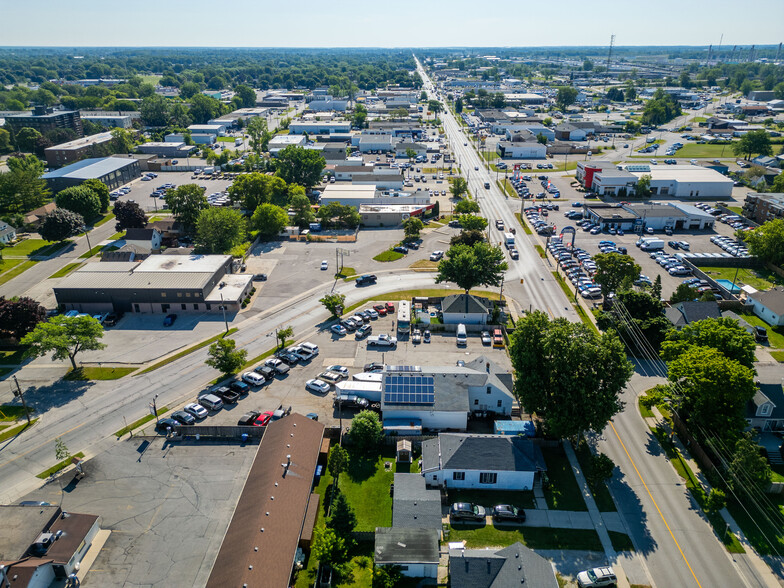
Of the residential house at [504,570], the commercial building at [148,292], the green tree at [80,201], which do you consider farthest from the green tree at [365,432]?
the green tree at [80,201]

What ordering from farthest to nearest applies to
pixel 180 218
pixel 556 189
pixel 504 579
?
1. pixel 556 189
2. pixel 180 218
3. pixel 504 579

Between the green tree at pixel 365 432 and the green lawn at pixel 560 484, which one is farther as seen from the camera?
the green tree at pixel 365 432

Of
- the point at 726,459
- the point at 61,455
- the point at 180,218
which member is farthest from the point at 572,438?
the point at 180,218

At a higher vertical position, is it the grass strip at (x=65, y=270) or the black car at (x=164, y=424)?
the grass strip at (x=65, y=270)

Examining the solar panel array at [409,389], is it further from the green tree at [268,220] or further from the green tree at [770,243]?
the green tree at [770,243]

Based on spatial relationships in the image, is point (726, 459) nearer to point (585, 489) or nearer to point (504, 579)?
point (585, 489)

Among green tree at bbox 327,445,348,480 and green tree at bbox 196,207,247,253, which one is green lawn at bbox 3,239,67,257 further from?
green tree at bbox 327,445,348,480

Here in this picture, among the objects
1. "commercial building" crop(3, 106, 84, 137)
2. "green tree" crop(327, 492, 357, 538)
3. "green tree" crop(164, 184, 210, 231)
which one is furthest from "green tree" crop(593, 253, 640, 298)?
"commercial building" crop(3, 106, 84, 137)
